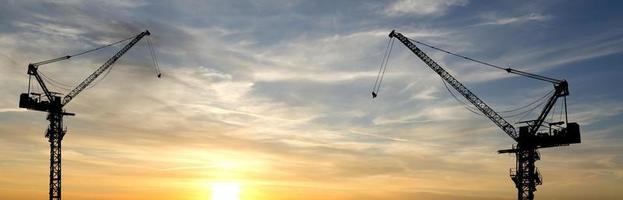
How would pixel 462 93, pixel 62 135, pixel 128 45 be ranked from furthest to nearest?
1. pixel 128 45
2. pixel 462 93
3. pixel 62 135

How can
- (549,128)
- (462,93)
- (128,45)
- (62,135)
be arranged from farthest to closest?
(128,45), (462,93), (62,135), (549,128)

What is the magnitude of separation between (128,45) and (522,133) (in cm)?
11050

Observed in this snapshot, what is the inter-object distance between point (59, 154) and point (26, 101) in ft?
52.0

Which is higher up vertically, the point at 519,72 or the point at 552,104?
the point at 519,72

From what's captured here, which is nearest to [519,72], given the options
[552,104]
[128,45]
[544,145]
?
[552,104]

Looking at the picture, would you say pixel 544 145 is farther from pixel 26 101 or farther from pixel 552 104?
pixel 26 101

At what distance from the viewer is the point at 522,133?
5433 inches

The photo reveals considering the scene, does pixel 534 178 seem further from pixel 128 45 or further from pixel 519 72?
pixel 128 45

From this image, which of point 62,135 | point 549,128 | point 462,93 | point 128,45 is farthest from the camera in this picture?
point 128,45

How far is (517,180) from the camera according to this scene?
137m

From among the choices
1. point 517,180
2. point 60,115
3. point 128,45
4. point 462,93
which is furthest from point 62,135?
point 517,180

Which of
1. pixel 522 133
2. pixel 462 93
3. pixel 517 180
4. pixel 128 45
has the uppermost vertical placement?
pixel 128 45

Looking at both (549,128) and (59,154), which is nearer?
(549,128)

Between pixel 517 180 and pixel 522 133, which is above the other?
pixel 522 133
